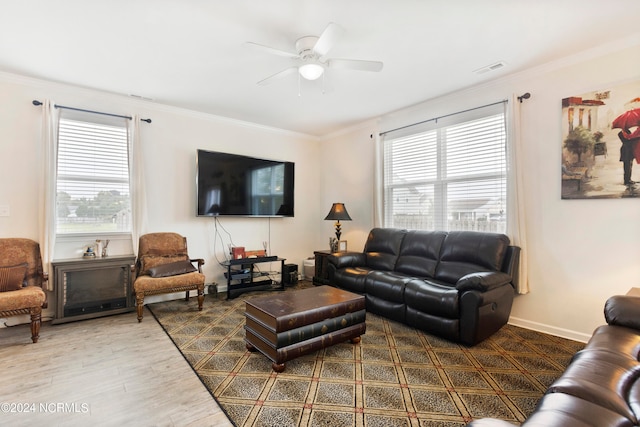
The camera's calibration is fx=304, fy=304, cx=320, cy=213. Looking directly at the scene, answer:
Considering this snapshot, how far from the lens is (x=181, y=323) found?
3.40 meters

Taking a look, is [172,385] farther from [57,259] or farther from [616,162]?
[616,162]

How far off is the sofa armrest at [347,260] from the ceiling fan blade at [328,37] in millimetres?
2540

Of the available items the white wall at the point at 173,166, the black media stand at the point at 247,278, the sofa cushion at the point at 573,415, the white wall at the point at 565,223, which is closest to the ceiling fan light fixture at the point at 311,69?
the white wall at the point at 565,223

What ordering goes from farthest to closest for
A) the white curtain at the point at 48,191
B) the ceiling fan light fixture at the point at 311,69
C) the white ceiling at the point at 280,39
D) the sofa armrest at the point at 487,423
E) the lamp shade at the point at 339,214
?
1. the lamp shade at the point at 339,214
2. the white curtain at the point at 48,191
3. the ceiling fan light fixture at the point at 311,69
4. the white ceiling at the point at 280,39
5. the sofa armrest at the point at 487,423

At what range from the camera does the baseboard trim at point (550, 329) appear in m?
2.92

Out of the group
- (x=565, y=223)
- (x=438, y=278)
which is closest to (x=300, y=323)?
(x=438, y=278)

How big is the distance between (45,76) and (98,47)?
1.18m

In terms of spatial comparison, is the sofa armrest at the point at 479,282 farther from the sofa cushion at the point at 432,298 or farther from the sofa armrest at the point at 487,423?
the sofa armrest at the point at 487,423

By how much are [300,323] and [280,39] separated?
94.6 inches

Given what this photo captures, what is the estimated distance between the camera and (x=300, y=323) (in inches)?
95.2

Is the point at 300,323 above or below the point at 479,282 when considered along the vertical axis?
below

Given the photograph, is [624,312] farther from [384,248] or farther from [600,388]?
[384,248]

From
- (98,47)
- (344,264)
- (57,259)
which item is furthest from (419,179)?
(57,259)

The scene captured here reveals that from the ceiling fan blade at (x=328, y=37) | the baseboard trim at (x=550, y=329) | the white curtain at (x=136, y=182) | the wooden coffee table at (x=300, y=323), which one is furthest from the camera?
the white curtain at (x=136, y=182)
